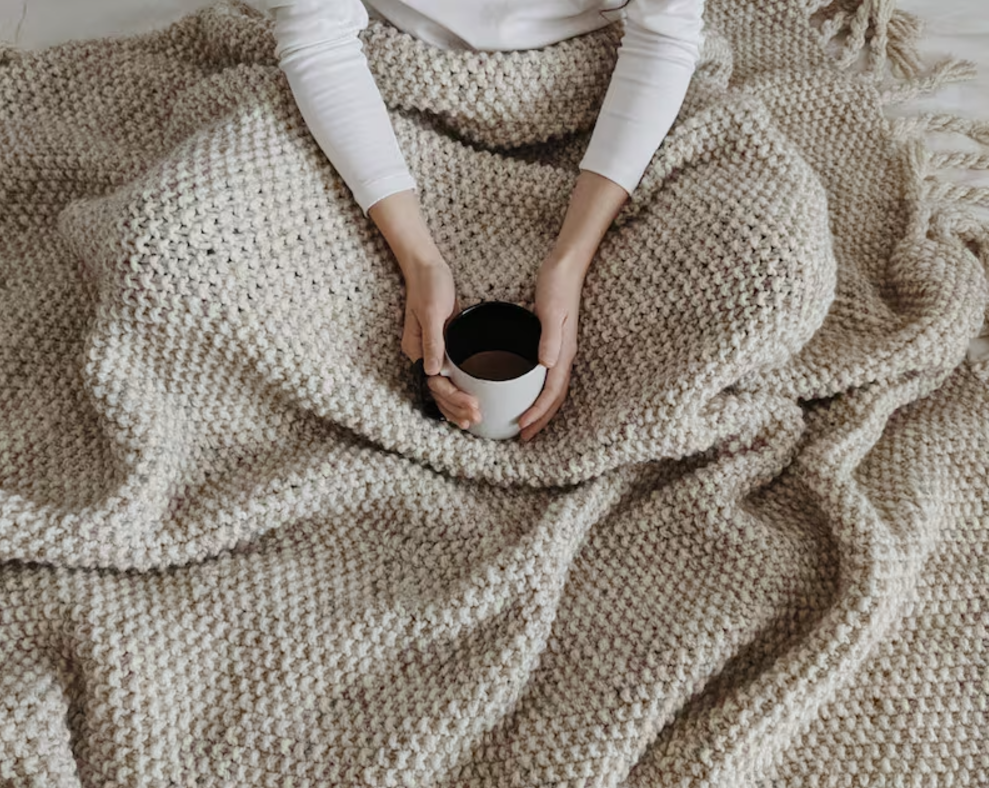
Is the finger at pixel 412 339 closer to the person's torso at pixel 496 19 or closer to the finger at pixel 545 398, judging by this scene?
the finger at pixel 545 398

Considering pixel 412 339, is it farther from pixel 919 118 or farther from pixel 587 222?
pixel 919 118

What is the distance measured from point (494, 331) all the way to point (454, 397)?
66mm

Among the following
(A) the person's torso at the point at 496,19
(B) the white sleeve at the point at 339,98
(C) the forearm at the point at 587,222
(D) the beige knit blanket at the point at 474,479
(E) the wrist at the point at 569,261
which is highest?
(A) the person's torso at the point at 496,19

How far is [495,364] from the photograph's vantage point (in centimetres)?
72

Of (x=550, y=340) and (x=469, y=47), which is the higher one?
(x=469, y=47)

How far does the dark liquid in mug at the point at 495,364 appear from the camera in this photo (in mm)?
718

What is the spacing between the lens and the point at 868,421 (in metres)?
0.76

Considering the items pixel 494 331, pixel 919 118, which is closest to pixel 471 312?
pixel 494 331

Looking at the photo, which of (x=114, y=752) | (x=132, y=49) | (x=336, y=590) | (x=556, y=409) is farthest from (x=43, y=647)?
(x=132, y=49)

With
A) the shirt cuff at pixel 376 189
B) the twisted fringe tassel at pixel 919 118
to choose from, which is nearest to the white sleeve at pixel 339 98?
the shirt cuff at pixel 376 189

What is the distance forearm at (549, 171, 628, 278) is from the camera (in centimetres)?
75

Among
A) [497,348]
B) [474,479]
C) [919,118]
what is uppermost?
[919,118]

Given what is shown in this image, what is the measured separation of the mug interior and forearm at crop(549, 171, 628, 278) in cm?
7

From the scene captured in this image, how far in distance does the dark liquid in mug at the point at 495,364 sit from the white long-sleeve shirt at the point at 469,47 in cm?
16
